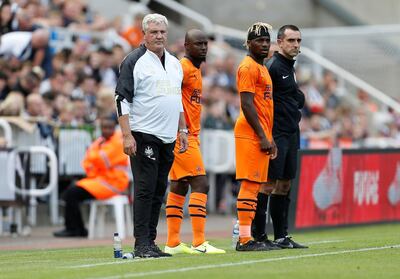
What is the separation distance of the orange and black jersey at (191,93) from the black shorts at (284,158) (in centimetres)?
91

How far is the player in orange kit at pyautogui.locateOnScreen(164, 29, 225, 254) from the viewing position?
12.3 meters

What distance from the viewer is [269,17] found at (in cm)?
3006

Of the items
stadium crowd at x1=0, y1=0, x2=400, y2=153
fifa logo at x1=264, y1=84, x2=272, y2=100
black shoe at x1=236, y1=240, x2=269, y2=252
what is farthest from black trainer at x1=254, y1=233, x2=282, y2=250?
stadium crowd at x1=0, y1=0, x2=400, y2=153

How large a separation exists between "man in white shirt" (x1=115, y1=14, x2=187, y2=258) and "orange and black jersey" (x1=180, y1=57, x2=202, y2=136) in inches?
28.5

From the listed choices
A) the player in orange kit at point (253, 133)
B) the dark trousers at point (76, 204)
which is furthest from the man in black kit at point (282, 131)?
the dark trousers at point (76, 204)

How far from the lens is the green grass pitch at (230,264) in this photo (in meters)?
10.1

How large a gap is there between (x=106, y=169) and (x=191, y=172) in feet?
18.1

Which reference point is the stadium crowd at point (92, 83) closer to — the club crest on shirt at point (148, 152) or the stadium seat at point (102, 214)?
the stadium seat at point (102, 214)

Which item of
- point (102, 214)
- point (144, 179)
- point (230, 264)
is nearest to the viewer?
point (230, 264)

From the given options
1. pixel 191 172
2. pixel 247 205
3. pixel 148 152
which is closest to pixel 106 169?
pixel 191 172

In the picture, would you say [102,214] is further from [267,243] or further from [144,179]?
[144,179]

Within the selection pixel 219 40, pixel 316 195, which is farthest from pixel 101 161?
pixel 219 40

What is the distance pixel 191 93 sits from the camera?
12.5 m

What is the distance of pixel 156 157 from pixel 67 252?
2.66 m
